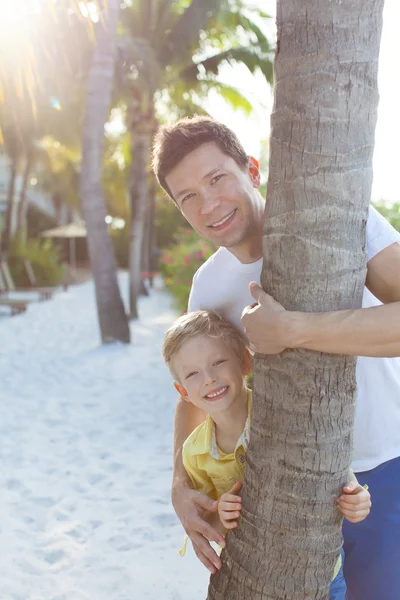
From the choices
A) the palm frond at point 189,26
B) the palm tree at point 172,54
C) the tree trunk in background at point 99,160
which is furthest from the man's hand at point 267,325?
the palm frond at point 189,26

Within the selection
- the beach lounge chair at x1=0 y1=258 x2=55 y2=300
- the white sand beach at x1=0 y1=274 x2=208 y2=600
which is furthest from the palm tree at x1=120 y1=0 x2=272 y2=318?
the white sand beach at x1=0 y1=274 x2=208 y2=600

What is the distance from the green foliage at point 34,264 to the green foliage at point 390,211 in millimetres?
17680

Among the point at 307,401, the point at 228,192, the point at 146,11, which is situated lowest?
the point at 307,401

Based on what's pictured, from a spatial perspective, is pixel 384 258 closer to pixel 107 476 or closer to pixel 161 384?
pixel 107 476

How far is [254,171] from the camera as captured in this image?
2287 mm

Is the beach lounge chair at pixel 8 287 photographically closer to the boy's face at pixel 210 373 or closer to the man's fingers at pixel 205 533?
the boy's face at pixel 210 373

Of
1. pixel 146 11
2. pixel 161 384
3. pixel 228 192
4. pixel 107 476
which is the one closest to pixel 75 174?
pixel 146 11

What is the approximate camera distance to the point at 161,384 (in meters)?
8.12

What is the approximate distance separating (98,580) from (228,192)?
2.29 m

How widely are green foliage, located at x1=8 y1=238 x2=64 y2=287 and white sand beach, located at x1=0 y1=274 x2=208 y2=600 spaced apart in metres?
12.4

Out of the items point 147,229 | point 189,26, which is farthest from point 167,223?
point 189,26

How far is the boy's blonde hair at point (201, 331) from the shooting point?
2.24 metres

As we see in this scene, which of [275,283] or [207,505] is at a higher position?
[275,283]

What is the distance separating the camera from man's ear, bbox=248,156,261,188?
2271 mm
